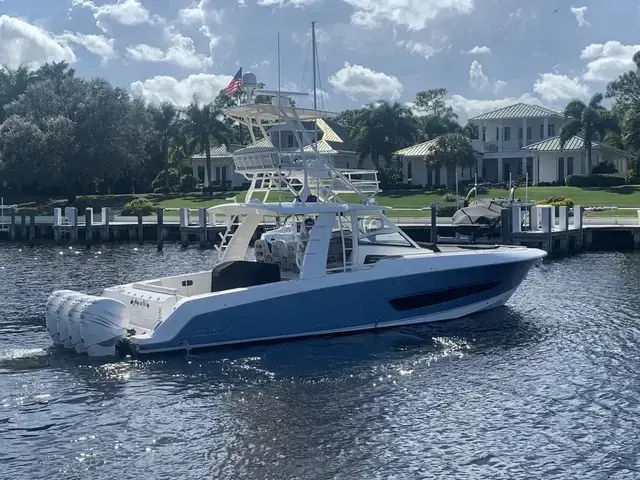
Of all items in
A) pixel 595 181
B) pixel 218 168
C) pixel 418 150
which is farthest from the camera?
pixel 218 168

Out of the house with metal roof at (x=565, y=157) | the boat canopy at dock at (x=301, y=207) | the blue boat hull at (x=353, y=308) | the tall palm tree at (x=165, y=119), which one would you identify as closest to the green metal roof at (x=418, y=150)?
the house with metal roof at (x=565, y=157)

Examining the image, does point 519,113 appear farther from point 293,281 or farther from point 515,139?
point 293,281

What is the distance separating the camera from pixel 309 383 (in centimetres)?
1623

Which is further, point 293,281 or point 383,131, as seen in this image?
point 383,131

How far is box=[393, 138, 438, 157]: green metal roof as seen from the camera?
72.6 metres

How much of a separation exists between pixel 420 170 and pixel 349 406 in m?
62.0

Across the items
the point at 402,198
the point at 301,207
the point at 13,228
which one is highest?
the point at 402,198

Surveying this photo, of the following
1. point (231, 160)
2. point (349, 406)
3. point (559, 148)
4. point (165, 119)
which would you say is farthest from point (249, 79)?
point (165, 119)

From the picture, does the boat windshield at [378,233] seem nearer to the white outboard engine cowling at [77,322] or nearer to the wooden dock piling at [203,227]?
the white outboard engine cowling at [77,322]

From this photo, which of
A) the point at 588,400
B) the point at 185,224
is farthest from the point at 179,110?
the point at 588,400

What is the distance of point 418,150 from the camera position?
7394cm

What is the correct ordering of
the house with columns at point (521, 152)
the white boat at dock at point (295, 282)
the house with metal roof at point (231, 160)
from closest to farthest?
the white boat at dock at point (295, 282) < the house with columns at point (521, 152) < the house with metal roof at point (231, 160)

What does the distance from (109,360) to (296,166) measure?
5809 mm

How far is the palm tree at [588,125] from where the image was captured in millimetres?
67000
